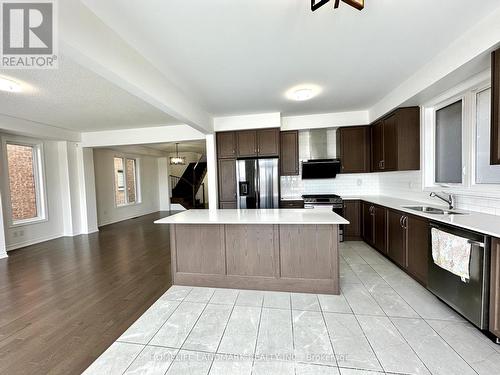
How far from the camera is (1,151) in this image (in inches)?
169

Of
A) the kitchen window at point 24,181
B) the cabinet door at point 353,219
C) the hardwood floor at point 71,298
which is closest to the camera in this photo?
the hardwood floor at point 71,298

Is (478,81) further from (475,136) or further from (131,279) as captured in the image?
(131,279)

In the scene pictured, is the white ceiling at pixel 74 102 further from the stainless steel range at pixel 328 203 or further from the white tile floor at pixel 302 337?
the stainless steel range at pixel 328 203

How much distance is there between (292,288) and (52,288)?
3.04m

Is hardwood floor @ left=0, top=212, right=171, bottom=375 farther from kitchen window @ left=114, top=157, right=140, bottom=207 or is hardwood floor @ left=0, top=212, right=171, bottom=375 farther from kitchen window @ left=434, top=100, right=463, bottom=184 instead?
kitchen window @ left=434, top=100, right=463, bottom=184

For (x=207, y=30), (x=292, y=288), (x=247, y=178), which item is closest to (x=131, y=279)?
(x=292, y=288)

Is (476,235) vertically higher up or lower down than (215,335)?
higher up

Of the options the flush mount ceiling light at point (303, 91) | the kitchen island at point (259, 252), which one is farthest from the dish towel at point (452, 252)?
the flush mount ceiling light at point (303, 91)

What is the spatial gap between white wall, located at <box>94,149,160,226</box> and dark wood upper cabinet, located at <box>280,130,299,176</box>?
18.1 feet

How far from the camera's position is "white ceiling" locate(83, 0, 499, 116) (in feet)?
5.48

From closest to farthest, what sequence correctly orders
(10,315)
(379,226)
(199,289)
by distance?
(10,315), (199,289), (379,226)

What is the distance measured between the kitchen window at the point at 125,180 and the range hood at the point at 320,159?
6167mm

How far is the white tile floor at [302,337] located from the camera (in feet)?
4.94

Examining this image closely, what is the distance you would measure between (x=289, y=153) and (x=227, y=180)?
1.42 meters
